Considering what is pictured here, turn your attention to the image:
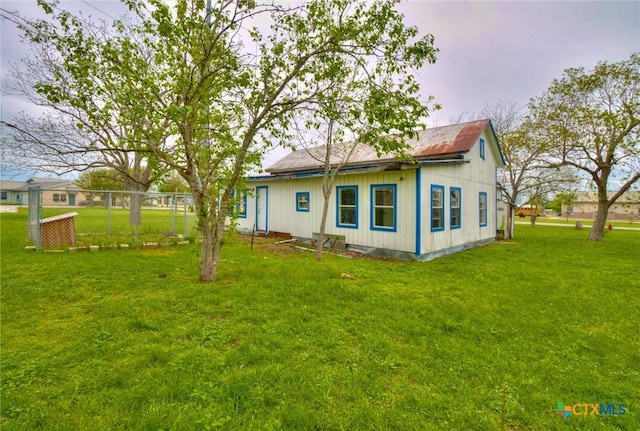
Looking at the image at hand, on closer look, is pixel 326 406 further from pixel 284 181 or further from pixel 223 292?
pixel 284 181

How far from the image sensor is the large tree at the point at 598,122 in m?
11.7

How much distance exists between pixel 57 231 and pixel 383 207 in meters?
9.61

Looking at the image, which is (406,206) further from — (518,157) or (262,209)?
(518,157)

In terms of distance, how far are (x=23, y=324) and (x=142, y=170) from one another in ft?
52.6

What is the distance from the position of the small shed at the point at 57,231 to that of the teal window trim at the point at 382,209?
29.2 feet

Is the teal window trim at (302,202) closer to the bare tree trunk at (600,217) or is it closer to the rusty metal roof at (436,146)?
the rusty metal roof at (436,146)

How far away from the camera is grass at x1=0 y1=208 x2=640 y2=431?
2.13 metres

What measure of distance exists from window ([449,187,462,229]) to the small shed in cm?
1171

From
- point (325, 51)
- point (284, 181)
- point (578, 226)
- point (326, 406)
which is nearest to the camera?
point (326, 406)

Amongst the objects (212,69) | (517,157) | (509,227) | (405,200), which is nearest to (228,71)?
(212,69)

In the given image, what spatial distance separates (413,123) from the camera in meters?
4.13

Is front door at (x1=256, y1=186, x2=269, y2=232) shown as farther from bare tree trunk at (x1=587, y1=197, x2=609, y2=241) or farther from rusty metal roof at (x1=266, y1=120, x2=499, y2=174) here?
bare tree trunk at (x1=587, y1=197, x2=609, y2=241)

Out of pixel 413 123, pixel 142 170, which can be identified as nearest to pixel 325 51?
pixel 413 123

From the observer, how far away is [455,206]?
996cm
